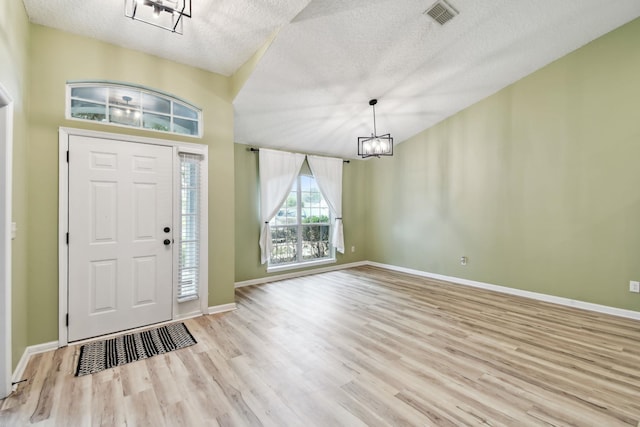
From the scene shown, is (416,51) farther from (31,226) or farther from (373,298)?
(31,226)

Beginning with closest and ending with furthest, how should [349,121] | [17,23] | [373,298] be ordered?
[17,23]
[373,298]
[349,121]

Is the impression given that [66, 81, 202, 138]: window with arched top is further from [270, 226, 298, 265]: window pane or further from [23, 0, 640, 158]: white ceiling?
[270, 226, 298, 265]: window pane

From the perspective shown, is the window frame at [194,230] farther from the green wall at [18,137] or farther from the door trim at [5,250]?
the door trim at [5,250]

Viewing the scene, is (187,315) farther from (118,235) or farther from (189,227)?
(118,235)

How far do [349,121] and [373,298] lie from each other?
310cm

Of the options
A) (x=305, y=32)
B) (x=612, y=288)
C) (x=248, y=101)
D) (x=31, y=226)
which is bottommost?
(x=612, y=288)

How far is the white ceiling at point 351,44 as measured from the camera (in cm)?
282

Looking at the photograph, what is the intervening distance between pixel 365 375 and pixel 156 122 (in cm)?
354

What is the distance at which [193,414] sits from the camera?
190 centimetres

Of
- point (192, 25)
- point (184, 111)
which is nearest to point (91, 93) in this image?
point (184, 111)

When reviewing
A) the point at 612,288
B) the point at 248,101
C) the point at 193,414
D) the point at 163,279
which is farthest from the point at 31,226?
the point at 612,288

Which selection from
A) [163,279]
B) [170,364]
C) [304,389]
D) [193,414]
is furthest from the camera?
[163,279]

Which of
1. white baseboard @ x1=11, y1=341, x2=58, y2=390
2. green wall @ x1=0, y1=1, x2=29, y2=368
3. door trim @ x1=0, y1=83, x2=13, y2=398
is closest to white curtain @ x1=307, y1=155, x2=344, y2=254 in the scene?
green wall @ x1=0, y1=1, x2=29, y2=368

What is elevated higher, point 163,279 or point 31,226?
point 31,226
